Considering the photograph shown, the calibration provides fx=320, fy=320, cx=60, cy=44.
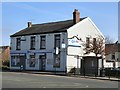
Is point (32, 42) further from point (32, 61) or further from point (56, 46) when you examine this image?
point (56, 46)

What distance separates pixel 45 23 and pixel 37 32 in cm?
630

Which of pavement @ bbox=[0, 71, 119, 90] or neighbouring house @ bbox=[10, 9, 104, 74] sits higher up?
neighbouring house @ bbox=[10, 9, 104, 74]

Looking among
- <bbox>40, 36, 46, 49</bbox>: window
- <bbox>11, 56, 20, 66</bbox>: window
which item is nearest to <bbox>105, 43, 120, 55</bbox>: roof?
<bbox>11, 56, 20, 66</bbox>: window

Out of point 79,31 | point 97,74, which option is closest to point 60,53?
point 79,31

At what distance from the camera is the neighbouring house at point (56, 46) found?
162 ft

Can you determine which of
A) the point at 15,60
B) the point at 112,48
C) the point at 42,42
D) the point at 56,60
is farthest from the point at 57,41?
the point at 112,48

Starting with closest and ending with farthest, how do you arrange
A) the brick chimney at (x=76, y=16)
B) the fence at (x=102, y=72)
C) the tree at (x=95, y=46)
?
the fence at (x=102, y=72), the brick chimney at (x=76, y=16), the tree at (x=95, y=46)

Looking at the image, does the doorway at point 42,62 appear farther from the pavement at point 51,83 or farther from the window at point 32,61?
the pavement at point 51,83

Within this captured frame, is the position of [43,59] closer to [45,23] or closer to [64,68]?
[64,68]

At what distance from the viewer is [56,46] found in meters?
50.5

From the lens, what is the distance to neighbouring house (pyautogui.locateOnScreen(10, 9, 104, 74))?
4950cm

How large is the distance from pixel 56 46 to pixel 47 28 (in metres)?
5.32

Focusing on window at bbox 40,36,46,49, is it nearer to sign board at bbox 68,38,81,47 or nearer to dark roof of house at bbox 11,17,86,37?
dark roof of house at bbox 11,17,86,37

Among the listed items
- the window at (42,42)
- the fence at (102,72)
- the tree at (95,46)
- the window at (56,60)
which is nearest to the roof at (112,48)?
the tree at (95,46)
